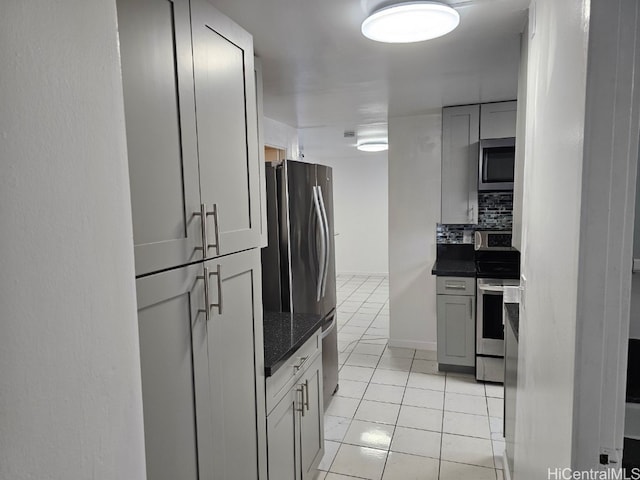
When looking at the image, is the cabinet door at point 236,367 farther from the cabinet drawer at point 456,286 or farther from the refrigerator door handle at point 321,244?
the cabinet drawer at point 456,286

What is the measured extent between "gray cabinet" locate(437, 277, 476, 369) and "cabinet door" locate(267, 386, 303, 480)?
6.52 feet

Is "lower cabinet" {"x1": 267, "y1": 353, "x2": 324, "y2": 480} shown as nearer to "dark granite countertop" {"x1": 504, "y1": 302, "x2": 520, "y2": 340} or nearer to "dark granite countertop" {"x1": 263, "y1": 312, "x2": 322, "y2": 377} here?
"dark granite countertop" {"x1": 263, "y1": 312, "x2": 322, "y2": 377}

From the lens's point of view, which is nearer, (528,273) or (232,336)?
(232,336)

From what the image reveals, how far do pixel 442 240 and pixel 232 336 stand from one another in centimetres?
311

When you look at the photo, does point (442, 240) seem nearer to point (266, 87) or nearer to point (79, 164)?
point (266, 87)

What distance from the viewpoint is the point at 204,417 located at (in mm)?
1297

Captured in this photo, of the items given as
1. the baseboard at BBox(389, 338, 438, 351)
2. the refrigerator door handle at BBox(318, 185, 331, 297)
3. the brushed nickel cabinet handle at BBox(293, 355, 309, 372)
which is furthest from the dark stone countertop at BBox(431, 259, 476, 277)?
the brushed nickel cabinet handle at BBox(293, 355, 309, 372)

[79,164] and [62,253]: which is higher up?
[79,164]

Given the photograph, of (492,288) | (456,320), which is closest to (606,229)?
(492,288)

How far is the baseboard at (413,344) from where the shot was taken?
13.9 ft

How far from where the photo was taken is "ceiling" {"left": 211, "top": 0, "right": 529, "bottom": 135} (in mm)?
1749

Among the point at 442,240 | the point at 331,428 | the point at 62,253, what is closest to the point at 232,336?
the point at 62,253

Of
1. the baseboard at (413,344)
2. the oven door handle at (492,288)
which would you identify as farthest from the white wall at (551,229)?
the baseboard at (413,344)

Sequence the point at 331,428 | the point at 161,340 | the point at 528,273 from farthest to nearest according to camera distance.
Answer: the point at 331,428 → the point at 528,273 → the point at 161,340
